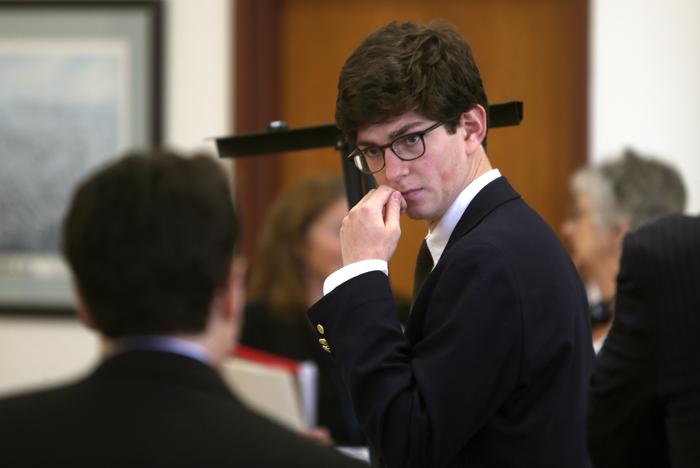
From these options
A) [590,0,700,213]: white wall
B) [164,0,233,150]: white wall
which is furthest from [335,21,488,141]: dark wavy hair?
[164,0,233,150]: white wall

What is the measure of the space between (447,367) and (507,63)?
8.28ft

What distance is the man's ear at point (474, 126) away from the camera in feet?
4.33

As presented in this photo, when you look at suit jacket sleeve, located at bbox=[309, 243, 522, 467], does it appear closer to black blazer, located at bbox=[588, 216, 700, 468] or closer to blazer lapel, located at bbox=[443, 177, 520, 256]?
blazer lapel, located at bbox=[443, 177, 520, 256]

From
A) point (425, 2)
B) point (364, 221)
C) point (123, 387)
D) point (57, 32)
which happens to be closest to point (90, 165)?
point (57, 32)

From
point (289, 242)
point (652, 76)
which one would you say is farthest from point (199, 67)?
point (652, 76)

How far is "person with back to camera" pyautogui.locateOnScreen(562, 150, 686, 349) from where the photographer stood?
2.62m

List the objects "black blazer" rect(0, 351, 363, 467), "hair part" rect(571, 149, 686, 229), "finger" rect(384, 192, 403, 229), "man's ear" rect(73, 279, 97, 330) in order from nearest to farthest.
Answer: "black blazer" rect(0, 351, 363, 467) < "man's ear" rect(73, 279, 97, 330) < "finger" rect(384, 192, 403, 229) < "hair part" rect(571, 149, 686, 229)

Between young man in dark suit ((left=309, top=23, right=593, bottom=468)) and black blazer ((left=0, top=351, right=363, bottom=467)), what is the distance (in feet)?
1.07

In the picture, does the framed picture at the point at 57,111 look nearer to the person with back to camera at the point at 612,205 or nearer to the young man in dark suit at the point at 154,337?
the person with back to camera at the point at 612,205

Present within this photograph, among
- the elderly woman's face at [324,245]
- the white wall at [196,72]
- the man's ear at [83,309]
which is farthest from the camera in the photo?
the white wall at [196,72]

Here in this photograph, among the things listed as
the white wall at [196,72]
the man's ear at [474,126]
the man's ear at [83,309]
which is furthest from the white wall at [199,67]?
the man's ear at [83,309]

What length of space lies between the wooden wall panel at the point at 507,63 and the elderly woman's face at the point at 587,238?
495 millimetres

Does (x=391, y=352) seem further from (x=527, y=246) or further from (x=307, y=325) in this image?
(x=307, y=325)

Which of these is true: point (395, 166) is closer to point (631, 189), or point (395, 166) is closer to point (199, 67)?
point (631, 189)
